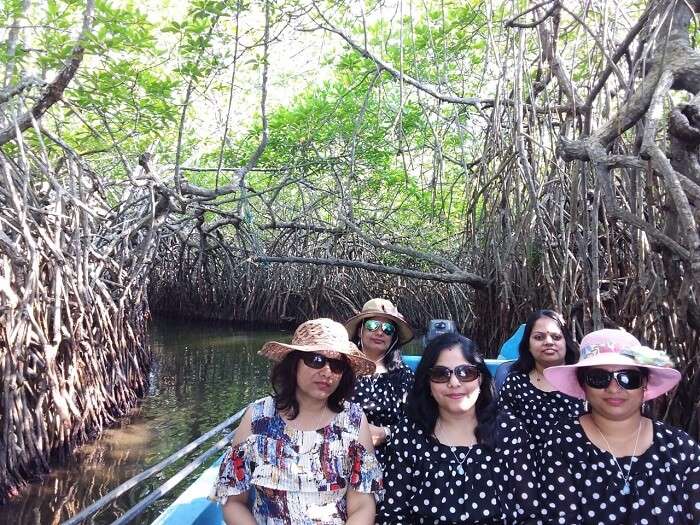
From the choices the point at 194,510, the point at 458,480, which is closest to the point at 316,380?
the point at 458,480

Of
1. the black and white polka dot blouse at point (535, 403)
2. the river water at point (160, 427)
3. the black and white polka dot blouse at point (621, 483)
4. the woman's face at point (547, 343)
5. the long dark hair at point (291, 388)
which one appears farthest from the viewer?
the river water at point (160, 427)

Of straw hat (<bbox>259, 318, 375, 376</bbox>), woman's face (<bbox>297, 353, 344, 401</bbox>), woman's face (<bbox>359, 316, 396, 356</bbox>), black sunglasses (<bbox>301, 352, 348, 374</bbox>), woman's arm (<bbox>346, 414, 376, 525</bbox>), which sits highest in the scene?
straw hat (<bbox>259, 318, 375, 376</bbox>)

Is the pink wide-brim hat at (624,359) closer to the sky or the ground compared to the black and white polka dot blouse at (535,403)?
closer to the sky

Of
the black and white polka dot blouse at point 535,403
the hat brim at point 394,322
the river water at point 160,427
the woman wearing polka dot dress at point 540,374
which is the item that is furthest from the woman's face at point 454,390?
the river water at point 160,427

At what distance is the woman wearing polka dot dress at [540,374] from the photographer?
216 cm

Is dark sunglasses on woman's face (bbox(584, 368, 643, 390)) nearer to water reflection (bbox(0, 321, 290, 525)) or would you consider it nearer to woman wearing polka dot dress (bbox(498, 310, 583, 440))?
woman wearing polka dot dress (bbox(498, 310, 583, 440))

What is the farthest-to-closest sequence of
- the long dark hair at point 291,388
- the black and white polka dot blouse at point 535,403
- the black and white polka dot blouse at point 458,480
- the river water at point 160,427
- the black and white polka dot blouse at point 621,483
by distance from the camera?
1. the river water at point 160,427
2. the black and white polka dot blouse at point 535,403
3. the long dark hair at point 291,388
4. the black and white polka dot blouse at point 458,480
5. the black and white polka dot blouse at point 621,483

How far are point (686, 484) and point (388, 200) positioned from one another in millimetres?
7217

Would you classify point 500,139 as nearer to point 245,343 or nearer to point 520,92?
point 520,92

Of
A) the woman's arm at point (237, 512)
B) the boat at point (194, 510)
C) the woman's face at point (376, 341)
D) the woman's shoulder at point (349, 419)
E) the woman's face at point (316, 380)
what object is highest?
the woman's face at point (316, 380)

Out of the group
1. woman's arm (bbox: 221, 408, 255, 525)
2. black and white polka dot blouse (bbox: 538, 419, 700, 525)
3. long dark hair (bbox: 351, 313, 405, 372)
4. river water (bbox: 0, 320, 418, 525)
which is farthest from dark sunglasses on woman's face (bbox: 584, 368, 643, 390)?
river water (bbox: 0, 320, 418, 525)

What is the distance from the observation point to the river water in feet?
11.5

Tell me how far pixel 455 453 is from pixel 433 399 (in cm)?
15

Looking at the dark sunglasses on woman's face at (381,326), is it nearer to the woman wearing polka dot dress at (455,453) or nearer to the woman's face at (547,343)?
the woman's face at (547,343)
